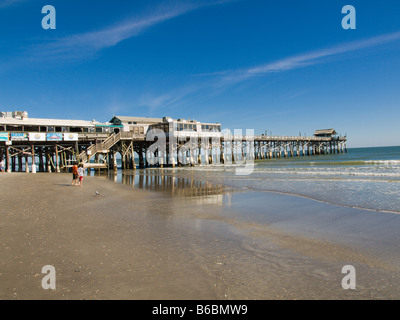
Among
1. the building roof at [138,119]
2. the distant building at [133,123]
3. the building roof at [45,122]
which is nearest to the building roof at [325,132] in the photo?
the building roof at [138,119]

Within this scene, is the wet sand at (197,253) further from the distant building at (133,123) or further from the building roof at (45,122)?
the distant building at (133,123)

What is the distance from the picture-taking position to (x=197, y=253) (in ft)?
18.9

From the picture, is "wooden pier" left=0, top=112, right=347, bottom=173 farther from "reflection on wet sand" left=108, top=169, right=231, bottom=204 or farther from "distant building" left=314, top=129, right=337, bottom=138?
"distant building" left=314, top=129, right=337, bottom=138

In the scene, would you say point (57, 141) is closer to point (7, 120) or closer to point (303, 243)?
point (7, 120)

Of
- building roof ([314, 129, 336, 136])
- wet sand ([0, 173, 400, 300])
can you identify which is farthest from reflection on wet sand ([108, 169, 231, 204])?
building roof ([314, 129, 336, 136])

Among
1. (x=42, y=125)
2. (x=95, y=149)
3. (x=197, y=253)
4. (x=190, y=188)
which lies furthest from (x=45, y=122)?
(x=197, y=253)

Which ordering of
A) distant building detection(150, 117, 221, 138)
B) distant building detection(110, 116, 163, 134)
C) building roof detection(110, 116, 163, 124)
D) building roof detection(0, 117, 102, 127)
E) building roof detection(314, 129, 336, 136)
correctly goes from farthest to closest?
building roof detection(314, 129, 336, 136), building roof detection(110, 116, 163, 124), distant building detection(110, 116, 163, 134), distant building detection(150, 117, 221, 138), building roof detection(0, 117, 102, 127)

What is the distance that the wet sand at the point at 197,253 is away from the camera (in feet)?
13.4

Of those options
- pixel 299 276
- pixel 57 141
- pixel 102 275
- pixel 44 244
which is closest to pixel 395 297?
pixel 299 276

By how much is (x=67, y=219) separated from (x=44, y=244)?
2.80 m

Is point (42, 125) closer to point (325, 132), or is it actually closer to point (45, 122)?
point (45, 122)

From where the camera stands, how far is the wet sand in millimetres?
4094

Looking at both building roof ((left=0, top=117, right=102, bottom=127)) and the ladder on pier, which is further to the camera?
building roof ((left=0, top=117, right=102, bottom=127))

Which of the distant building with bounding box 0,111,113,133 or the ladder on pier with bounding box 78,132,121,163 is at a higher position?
the distant building with bounding box 0,111,113,133
